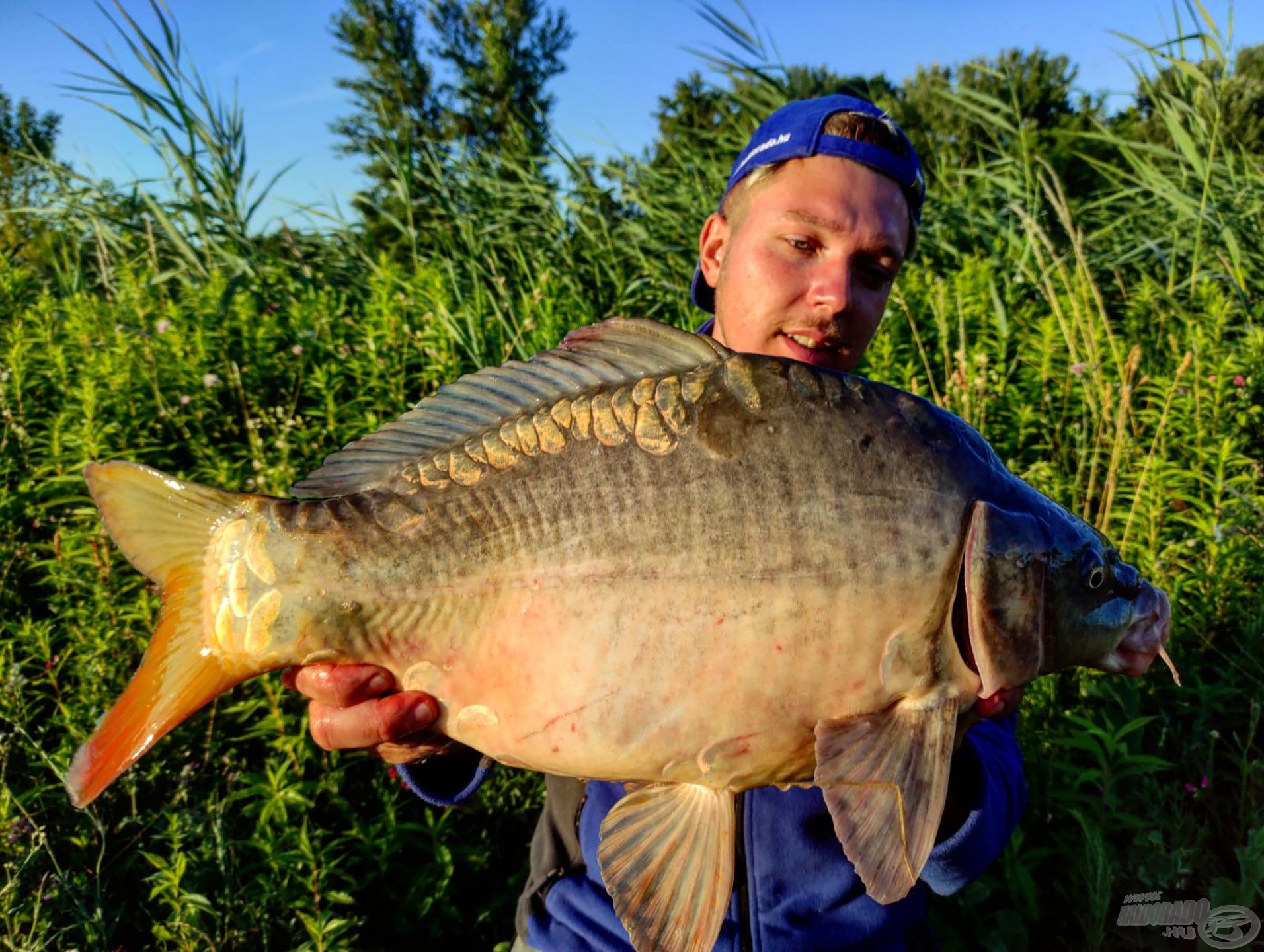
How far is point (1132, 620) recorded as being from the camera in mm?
1254

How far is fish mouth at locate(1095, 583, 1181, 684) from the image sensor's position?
4.13 feet

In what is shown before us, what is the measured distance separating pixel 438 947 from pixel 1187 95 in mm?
4572

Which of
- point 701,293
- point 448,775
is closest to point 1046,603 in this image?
point 448,775

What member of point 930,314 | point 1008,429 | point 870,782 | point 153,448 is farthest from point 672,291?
point 870,782

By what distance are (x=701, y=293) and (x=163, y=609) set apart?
1.57 m

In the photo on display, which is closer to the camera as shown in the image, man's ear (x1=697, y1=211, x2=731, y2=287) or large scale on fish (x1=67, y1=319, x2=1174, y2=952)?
large scale on fish (x1=67, y1=319, x2=1174, y2=952)

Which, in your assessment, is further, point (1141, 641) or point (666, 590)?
point (1141, 641)

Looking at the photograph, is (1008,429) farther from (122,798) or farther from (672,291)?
(122,798)

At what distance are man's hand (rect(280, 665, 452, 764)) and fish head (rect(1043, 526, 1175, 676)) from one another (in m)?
0.85

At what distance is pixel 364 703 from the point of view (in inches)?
47.8

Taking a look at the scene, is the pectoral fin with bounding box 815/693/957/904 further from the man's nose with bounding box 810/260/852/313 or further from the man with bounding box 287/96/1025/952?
the man's nose with bounding box 810/260/852/313

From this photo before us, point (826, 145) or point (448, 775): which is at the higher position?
point (826, 145)

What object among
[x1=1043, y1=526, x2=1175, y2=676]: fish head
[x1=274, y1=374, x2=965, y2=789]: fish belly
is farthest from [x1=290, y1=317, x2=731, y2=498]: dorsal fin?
[x1=1043, y1=526, x2=1175, y2=676]: fish head

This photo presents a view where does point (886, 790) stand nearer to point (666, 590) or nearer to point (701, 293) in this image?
point (666, 590)
